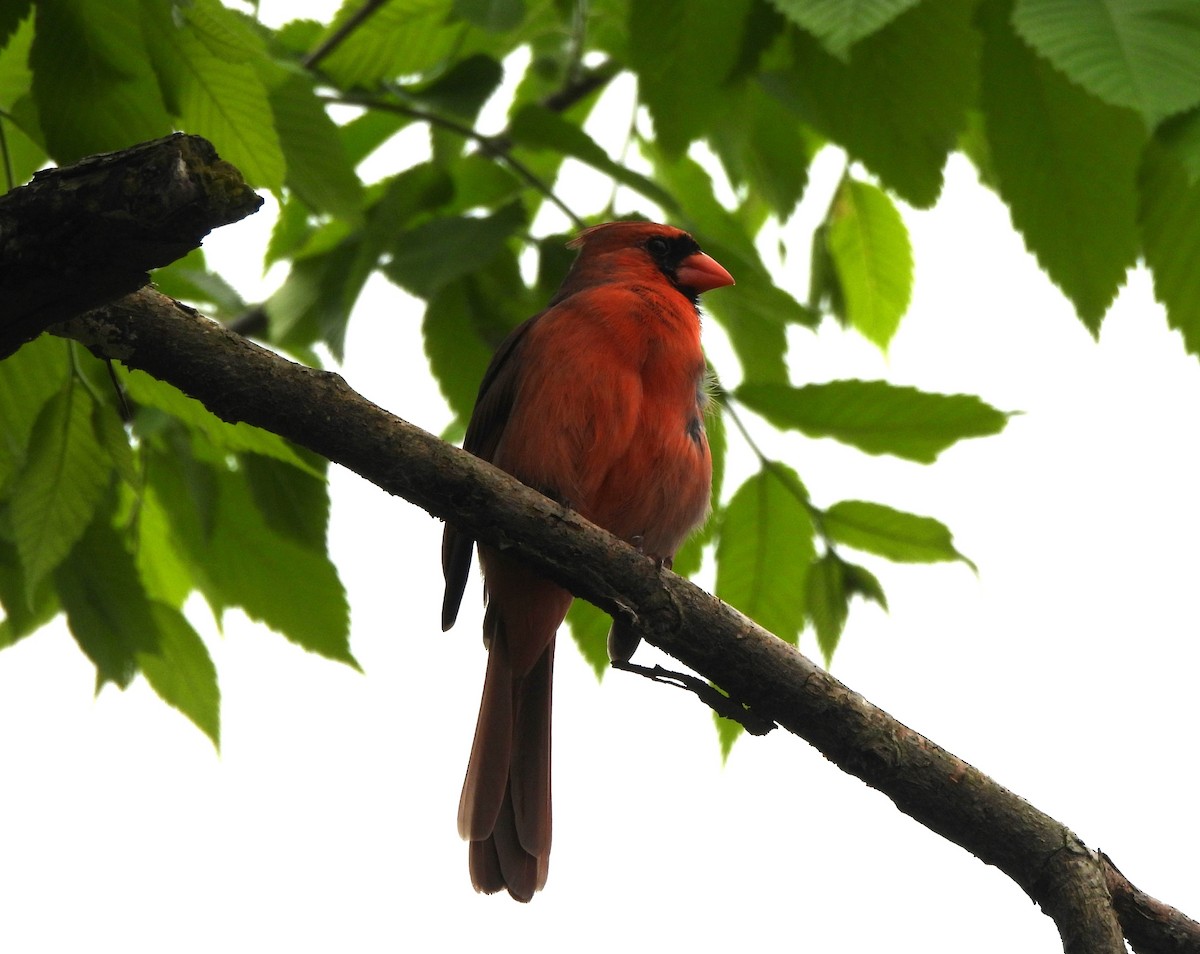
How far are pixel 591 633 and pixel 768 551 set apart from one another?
0.48 metres

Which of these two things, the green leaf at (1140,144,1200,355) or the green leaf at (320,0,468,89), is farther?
the green leaf at (320,0,468,89)

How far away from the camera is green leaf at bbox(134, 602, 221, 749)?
312cm

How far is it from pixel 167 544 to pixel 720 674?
1.61 meters

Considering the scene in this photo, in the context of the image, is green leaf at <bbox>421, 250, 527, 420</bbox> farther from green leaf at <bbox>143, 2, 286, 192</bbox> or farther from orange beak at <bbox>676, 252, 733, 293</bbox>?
green leaf at <bbox>143, 2, 286, 192</bbox>

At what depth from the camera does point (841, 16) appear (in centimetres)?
231

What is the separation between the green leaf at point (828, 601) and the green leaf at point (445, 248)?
112cm

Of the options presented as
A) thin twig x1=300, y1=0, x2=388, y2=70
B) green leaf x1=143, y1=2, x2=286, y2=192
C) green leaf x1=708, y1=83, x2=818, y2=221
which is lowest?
green leaf x1=143, y1=2, x2=286, y2=192

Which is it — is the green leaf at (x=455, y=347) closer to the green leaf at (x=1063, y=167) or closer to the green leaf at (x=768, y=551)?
the green leaf at (x=768, y=551)

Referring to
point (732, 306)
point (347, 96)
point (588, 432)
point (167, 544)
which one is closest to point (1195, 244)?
point (732, 306)

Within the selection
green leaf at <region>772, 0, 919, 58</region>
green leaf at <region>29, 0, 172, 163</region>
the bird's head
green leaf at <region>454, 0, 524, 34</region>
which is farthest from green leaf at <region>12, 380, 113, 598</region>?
the bird's head

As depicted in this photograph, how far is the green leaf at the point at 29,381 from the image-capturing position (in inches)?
104

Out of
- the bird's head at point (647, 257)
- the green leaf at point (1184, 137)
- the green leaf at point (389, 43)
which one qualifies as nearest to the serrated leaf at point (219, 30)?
the green leaf at point (389, 43)

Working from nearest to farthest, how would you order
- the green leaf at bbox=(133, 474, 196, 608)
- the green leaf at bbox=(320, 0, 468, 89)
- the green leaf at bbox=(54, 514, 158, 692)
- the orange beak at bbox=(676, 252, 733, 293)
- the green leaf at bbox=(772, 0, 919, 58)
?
the green leaf at bbox=(772, 0, 919, 58), the green leaf at bbox=(54, 514, 158, 692), the green leaf at bbox=(133, 474, 196, 608), the green leaf at bbox=(320, 0, 468, 89), the orange beak at bbox=(676, 252, 733, 293)

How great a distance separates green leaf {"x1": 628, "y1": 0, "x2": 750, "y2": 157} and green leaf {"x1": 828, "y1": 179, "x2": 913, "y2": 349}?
120 centimetres
